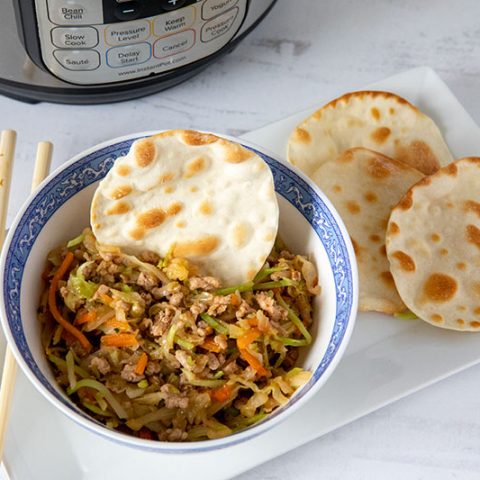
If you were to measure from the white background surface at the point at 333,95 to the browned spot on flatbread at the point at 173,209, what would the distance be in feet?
1.89

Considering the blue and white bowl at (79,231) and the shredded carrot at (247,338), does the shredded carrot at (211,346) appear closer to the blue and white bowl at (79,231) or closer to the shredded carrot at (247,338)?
the shredded carrot at (247,338)

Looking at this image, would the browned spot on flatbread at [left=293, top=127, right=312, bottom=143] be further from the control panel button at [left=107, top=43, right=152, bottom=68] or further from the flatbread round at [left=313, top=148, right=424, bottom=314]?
the control panel button at [left=107, top=43, right=152, bottom=68]

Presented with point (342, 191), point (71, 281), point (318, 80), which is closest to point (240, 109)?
point (318, 80)

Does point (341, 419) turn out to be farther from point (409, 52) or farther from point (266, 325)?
point (409, 52)

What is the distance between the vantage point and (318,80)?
232cm

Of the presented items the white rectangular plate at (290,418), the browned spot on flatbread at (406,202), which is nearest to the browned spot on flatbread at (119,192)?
the white rectangular plate at (290,418)

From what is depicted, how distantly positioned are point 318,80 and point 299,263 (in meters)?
0.85

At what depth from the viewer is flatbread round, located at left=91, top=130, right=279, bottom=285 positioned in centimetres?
155

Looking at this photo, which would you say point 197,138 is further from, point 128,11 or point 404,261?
point 404,261

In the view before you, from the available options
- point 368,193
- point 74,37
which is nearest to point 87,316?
point 74,37

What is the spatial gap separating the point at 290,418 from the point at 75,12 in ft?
3.08

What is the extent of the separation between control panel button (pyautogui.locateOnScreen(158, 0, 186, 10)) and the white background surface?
1.57 feet

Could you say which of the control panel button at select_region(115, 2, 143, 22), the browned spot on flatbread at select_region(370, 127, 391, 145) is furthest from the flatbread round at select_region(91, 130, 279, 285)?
the browned spot on flatbread at select_region(370, 127, 391, 145)

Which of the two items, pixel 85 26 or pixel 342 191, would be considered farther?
pixel 342 191
